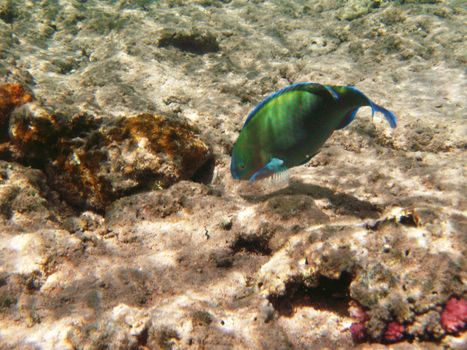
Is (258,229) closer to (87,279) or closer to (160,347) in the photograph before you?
(160,347)

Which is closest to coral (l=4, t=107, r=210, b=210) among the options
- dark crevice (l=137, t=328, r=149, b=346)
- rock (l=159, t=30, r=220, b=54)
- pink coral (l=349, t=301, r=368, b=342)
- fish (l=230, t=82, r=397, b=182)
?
fish (l=230, t=82, r=397, b=182)

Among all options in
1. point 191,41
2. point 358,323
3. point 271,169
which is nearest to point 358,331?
point 358,323

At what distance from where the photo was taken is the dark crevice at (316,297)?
219 centimetres

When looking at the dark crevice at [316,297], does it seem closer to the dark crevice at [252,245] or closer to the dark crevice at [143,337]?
the dark crevice at [252,245]

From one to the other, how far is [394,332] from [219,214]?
156cm

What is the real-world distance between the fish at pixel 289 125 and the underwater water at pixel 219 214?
474 mm

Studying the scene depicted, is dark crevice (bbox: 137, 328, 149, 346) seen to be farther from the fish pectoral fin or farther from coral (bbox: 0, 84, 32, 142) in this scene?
coral (bbox: 0, 84, 32, 142)

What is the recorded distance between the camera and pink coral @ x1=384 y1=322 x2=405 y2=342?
1866mm

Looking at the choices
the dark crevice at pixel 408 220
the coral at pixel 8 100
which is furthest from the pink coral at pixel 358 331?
the coral at pixel 8 100

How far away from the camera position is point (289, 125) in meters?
2.43

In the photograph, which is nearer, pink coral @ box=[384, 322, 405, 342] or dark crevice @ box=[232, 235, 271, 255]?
pink coral @ box=[384, 322, 405, 342]

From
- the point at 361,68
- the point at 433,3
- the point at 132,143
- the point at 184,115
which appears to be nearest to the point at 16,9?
the point at 184,115

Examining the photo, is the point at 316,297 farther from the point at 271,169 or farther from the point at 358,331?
the point at 271,169

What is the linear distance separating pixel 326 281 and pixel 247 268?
0.62 metres
